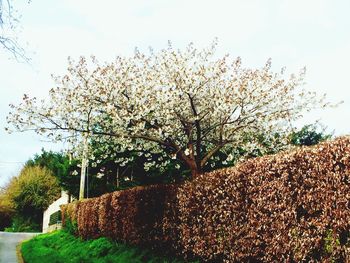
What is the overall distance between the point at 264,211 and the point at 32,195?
49.4 m

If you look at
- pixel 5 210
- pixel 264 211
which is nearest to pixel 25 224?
pixel 5 210

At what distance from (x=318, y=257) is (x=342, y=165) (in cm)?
156

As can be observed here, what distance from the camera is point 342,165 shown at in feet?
19.8

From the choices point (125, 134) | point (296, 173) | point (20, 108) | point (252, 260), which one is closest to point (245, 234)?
point (252, 260)

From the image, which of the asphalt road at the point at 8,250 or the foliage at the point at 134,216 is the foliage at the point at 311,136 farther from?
the asphalt road at the point at 8,250

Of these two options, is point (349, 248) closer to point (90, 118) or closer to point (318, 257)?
point (318, 257)

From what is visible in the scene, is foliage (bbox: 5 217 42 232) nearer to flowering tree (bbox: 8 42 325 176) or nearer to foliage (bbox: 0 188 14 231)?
foliage (bbox: 0 188 14 231)

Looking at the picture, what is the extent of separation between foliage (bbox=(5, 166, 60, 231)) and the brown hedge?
42997mm

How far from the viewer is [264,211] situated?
769 centimetres

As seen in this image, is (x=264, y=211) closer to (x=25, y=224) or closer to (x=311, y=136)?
(x=311, y=136)

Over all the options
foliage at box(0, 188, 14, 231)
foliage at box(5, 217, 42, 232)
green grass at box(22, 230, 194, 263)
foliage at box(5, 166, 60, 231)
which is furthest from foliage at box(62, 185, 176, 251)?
foliage at box(0, 188, 14, 231)

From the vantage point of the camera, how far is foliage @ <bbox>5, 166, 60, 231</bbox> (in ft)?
170

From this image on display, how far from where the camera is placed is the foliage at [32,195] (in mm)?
51781

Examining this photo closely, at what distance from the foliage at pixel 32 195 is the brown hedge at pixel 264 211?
141 feet
